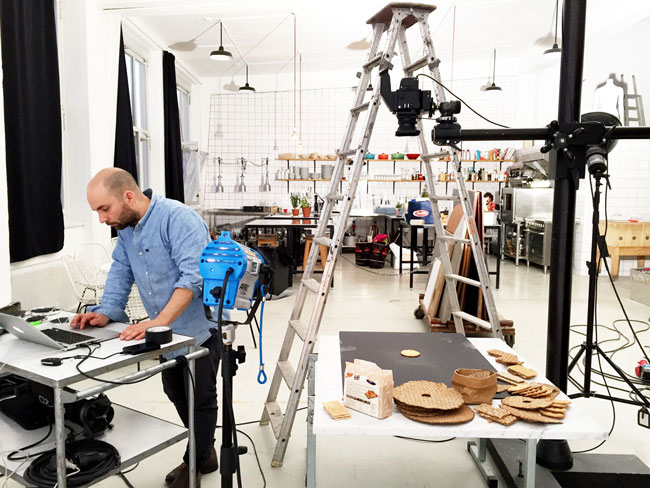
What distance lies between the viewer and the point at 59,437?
4.42ft

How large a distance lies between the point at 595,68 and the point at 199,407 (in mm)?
7833

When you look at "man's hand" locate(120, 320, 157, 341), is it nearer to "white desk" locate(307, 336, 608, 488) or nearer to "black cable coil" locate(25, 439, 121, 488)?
"black cable coil" locate(25, 439, 121, 488)

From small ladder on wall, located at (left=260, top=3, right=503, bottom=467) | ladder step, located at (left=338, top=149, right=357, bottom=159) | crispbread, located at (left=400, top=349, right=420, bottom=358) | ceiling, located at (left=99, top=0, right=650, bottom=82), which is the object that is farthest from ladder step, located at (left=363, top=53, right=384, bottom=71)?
ceiling, located at (left=99, top=0, right=650, bottom=82)

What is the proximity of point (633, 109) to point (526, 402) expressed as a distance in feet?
21.6

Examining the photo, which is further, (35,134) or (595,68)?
(595,68)

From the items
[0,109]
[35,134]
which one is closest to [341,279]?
[35,134]

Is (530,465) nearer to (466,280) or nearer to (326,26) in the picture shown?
(466,280)

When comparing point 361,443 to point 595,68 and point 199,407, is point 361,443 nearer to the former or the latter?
point 199,407

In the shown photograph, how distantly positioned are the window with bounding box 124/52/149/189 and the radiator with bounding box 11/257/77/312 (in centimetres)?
282

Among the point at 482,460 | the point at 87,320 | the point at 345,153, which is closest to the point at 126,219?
the point at 87,320

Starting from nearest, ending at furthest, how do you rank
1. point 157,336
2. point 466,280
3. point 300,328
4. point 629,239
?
point 157,336 → point 300,328 → point 466,280 → point 629,239

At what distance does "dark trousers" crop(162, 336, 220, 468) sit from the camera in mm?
1992

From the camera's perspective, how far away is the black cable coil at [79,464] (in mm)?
1444

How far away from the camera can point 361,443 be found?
8.00 feet
